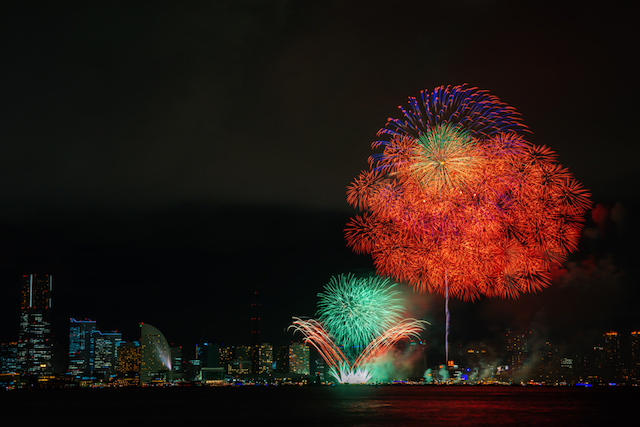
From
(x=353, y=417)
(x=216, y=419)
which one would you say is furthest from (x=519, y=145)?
(x=216, y=419)

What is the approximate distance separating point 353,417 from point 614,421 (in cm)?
3078

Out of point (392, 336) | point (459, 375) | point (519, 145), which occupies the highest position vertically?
point (519, 145)

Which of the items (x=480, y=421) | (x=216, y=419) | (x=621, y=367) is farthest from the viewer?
(x=621, y=367)

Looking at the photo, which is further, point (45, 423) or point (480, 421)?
point (45, 423)

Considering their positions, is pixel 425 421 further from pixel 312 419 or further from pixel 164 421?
pixel 164 421

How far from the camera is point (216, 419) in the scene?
78.6 meters

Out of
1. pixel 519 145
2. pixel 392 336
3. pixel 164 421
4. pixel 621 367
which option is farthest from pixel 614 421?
pixel 621 367

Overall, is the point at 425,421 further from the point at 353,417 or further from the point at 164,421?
the point at 164,421

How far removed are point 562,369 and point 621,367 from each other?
17672mm

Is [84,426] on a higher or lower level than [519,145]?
lower

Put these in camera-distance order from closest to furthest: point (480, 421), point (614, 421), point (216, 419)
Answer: point (480, 421) < point (614, 421) < point (216, 419)

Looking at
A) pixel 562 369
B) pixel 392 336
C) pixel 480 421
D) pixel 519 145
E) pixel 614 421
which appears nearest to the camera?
pixel 519 145

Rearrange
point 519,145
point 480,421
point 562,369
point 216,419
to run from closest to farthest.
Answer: point 519,145 → point 480,421 → point 216,419 → point 562,369

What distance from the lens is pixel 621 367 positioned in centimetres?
18225
